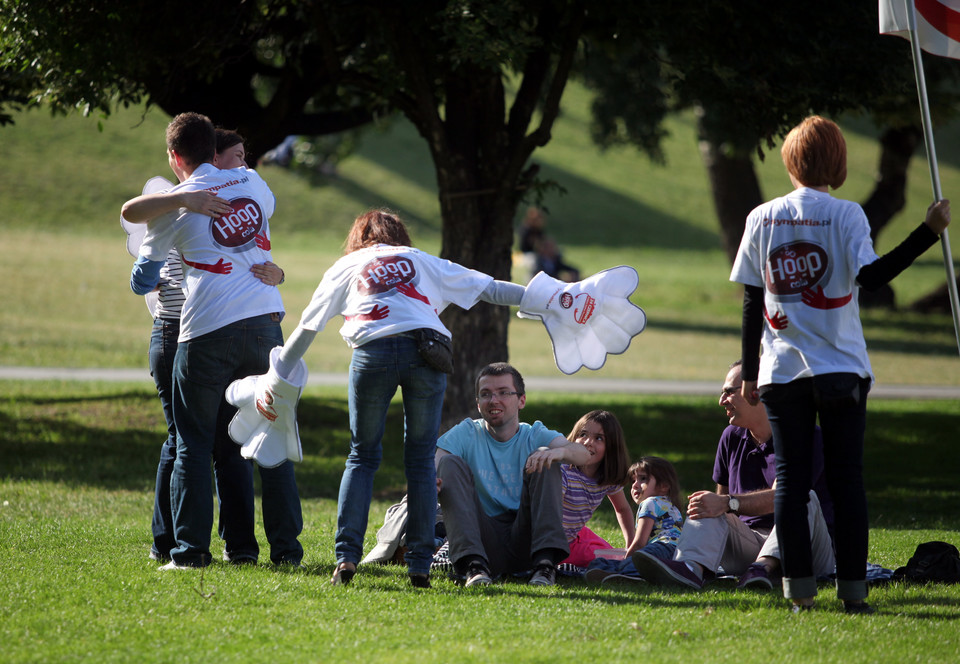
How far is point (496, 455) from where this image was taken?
5.39 metres

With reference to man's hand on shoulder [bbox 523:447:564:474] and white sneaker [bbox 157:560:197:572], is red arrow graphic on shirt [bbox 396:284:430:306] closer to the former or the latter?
man's hand on shoulder [bbox 523:447:564:474]

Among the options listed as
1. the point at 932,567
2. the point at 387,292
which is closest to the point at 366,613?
the point at 387,292

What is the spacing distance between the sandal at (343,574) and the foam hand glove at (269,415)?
0.54 m

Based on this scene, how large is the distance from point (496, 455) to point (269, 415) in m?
1.21

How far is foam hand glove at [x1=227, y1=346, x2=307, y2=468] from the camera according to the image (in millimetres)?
4816

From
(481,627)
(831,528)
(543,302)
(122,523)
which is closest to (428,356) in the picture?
(543,302)

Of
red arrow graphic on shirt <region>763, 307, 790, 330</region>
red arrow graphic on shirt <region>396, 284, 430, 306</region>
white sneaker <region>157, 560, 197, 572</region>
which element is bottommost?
white sneaker <region>157, 560, 197, 572</region>

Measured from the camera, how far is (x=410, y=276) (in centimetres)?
488

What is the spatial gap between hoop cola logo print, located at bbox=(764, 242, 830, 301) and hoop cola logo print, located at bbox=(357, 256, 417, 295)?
1614mm

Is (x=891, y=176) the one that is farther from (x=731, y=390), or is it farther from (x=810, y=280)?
(x=810, y=280)

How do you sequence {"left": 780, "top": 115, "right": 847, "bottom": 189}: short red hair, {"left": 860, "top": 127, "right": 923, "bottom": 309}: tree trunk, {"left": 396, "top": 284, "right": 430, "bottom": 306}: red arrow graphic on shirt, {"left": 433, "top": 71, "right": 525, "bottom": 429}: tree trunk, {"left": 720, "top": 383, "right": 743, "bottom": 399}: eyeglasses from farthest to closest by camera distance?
{"left": 860, "top": 127, "right": 923, "bottom": 309}: tree trunk, {"left": 433, "top": 71, "right": 525, "bottom": 429}: tree trunk, {"left": 720, "top": 383, "right": 743, "bottom": 399}: eyeglasses, {"left": 396, "top": 284, "right": 430, "bottom": 306}: red arrow graphic on shirt, {"left": 780, "top": 115, "right": 847, "bottom": 189}: short red hair

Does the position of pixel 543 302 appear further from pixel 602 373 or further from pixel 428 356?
pixel 602 373

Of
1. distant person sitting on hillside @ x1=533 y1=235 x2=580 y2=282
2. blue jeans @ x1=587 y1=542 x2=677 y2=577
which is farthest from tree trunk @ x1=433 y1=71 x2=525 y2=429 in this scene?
distant person sitting on hillside @ x1=533 y1=235 x2=580 y2=282

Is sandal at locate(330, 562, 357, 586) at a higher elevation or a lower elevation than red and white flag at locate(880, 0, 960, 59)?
lower
